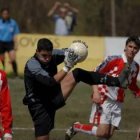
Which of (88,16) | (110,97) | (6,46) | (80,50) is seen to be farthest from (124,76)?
(88,16)

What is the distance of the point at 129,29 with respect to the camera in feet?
103

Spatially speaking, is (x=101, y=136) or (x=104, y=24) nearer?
(x=101, y=136)

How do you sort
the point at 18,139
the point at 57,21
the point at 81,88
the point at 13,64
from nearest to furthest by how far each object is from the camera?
1. the point at 18,139
2. the point at 81,88
3. the point at 13,64
4. the point at 57,21

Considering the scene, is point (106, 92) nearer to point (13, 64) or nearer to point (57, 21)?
point (13, 64)

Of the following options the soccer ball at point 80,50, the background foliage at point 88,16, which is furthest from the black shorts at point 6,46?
the soccer ball at point 80,50

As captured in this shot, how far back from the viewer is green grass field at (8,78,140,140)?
44.1 ft

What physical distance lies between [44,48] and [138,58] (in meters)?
11.4

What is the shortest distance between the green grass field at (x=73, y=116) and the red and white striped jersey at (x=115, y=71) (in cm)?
183

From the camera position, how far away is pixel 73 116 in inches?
610

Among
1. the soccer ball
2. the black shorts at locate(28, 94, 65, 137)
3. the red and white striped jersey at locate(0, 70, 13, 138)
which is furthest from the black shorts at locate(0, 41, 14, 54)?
the red and white striped jersey at locate(0, 70, 13, 138)

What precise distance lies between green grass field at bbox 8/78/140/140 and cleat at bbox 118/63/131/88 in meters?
2.45

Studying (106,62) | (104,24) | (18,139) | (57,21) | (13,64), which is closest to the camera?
(106,62)

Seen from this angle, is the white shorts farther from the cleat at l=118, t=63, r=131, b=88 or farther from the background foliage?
the background foliage

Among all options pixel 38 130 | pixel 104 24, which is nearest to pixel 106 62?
pixel 38 130
